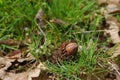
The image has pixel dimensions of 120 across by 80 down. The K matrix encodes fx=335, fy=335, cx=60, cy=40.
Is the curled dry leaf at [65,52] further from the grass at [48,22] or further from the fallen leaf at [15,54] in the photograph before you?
the fallen leaf at [15,54]

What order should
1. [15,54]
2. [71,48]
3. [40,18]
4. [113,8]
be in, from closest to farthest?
[71,48] < [15,54] < [40,18] < [113,8]

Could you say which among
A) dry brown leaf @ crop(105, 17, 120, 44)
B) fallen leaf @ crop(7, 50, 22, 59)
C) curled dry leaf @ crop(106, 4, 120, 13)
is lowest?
fallen leaf @ crop(7, 50, 22, 59)

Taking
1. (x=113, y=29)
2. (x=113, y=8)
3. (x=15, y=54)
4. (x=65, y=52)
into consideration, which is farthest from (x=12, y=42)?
(x=113, y=8)

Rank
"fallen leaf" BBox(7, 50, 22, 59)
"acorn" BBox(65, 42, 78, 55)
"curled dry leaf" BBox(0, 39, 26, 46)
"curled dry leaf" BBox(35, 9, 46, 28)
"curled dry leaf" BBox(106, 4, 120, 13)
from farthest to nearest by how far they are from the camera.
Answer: "curled dry leaf" BBox(106, 4, 120, 13)
"curled dry leaf" BBox(35, 9, 46, 28)
"curled dry leaf" BBox(0, 39, 26, 46)
"fallen leaf" BBox(7, 50, 22, 59)
"acorn" BBox(65, 42, 78, 55)

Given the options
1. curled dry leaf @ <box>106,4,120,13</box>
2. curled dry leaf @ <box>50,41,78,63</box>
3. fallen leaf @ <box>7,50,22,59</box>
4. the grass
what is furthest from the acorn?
curled dry leaf @ <box>106,4,120,13</box>

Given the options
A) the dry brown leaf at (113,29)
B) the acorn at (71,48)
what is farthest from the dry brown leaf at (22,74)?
the dry brown leaf at (113,29)

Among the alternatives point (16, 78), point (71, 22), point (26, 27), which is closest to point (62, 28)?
point (71, 22)

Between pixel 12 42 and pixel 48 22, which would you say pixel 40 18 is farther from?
pixel 12 42

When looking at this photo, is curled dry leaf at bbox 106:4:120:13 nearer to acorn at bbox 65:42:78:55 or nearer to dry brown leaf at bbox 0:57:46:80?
acorn at bbox 65:42:78:55

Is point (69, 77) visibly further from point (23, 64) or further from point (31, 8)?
point (31, 8)
